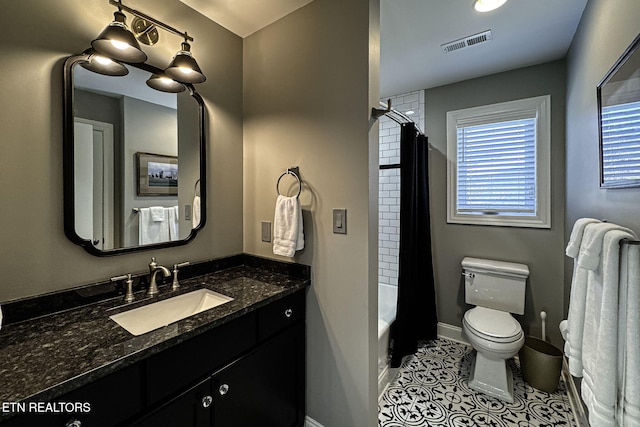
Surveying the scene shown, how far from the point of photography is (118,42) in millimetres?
1128

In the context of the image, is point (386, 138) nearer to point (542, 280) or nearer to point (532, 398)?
point (542, 280)

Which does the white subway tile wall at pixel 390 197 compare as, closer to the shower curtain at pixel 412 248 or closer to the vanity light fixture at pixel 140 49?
the shower curtain at pixel 412 248

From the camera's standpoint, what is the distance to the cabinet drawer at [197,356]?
94 cm

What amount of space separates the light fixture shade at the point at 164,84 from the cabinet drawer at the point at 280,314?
52.6 inches

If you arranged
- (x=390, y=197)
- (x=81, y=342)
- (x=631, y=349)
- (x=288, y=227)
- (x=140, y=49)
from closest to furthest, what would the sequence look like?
(x=631, y=349) < (x=81, y=342) < (x=140, y=49) < (x=288, y=227) < (x=390, y=197)

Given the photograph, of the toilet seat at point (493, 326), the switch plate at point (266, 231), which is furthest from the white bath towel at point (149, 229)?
the toilet seat at point (493, 326)

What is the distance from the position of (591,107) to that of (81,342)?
8.56 ft

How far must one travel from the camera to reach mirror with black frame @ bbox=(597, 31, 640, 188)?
0.98 metres

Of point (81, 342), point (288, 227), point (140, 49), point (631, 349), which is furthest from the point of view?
point (288, 227)

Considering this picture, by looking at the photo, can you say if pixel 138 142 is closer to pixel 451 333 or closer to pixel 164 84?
pixel 164 84

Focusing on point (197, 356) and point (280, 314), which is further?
point (280, 314)

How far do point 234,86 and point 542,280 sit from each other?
2.95 metres

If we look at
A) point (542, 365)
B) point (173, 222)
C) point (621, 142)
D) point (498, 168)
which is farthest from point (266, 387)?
point (498, 168)

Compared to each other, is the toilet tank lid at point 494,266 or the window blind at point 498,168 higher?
the window blind at point 498,168
